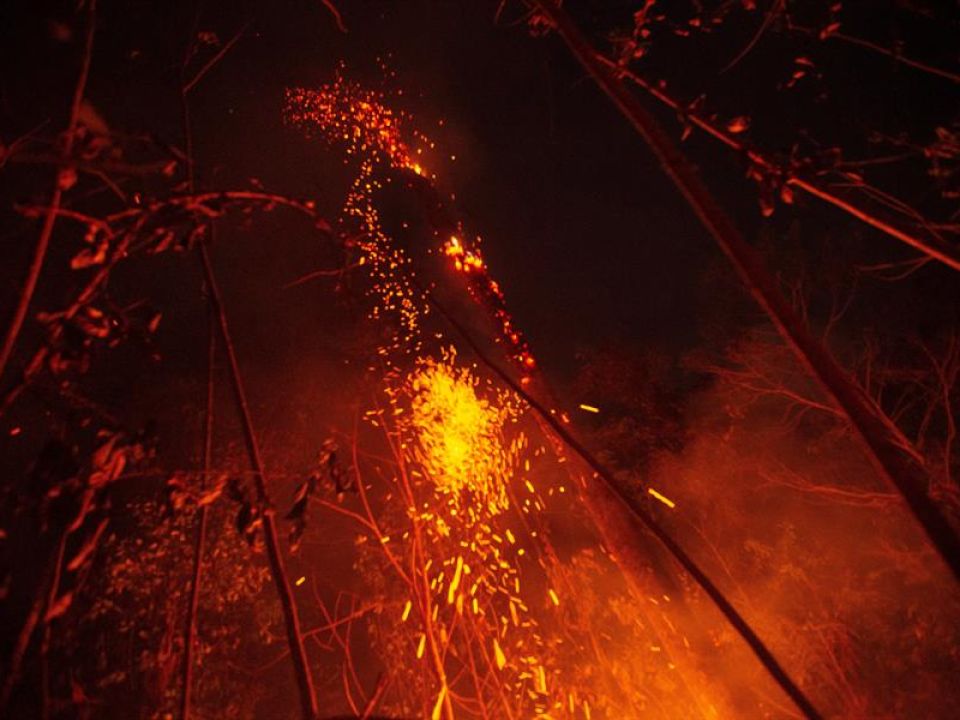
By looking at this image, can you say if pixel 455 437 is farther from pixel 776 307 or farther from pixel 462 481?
pixel 776 307

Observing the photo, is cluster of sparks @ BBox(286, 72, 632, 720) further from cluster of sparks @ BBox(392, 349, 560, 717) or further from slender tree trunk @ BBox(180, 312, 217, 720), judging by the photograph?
slender tree trunk @ BBox(180, 312, 217, 720)

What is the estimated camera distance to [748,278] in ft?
6.59

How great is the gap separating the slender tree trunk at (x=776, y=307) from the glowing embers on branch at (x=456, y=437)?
6.93 meters

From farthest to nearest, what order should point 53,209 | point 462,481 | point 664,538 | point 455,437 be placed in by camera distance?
point 455,437 → point 462,481 → point 664,538 → point 53,209

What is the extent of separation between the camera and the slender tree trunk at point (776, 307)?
5.14 feet

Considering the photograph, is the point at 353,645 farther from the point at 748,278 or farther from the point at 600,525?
the point at 748,278

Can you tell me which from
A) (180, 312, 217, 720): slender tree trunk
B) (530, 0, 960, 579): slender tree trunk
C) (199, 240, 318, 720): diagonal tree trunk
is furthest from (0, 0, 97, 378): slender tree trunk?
(530, 0, 960, 579): slender tree trunk

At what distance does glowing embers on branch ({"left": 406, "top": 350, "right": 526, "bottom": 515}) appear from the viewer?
30.2 ft

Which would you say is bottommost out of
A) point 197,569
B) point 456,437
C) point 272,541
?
point 456,437

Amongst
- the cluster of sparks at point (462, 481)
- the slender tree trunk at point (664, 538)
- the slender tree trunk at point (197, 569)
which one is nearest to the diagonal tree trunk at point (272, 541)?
the slender tree trunk at point (197, 569)

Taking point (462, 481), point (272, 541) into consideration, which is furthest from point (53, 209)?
point (462, 481)

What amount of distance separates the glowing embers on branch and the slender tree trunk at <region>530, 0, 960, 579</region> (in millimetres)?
6932

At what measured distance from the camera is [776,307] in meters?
1.93

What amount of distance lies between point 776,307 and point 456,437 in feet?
24.9
